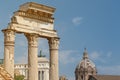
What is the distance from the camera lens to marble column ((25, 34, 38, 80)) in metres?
29.6

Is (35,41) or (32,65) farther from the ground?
(35,41)

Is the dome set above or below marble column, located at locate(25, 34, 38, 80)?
above

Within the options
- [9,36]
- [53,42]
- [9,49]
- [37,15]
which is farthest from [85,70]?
[9,49]

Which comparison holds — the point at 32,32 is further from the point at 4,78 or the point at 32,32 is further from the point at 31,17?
the point at 4,78

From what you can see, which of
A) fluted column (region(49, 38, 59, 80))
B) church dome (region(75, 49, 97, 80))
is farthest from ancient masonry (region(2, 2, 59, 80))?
church dome (region(75, 49, 97, 80))

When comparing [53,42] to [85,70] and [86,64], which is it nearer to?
[85,70]

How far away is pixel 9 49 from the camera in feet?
91.4

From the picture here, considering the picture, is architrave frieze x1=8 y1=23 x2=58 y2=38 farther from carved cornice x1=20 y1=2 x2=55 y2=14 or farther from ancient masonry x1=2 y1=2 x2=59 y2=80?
carved cornice x1=20 y1=2 x2=55 y2=14

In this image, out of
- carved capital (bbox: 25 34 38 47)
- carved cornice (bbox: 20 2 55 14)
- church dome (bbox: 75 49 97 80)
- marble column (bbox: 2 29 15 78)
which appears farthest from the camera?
church dome (bbox: 75 49 97 80)

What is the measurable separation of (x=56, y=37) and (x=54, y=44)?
0.58 m

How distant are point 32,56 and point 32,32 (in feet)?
5.93

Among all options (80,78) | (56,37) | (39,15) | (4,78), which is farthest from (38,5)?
(80,78)

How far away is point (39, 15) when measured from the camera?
100ft

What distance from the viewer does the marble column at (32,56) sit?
97.1 feet
